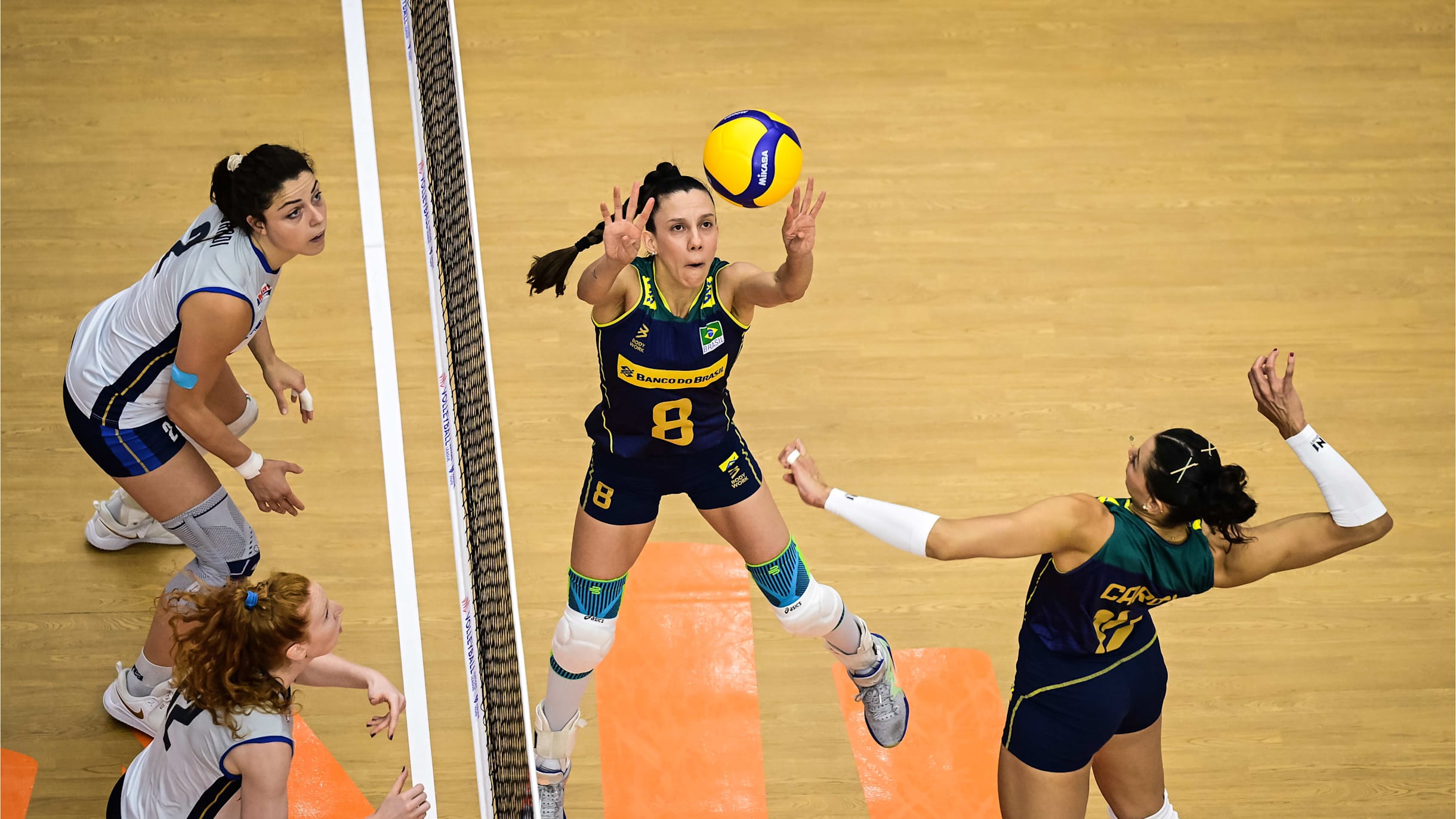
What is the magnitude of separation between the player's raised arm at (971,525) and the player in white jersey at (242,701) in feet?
4.58

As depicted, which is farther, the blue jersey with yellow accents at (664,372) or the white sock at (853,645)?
the white sock at (853,645)

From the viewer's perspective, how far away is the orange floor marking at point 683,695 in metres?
4.93

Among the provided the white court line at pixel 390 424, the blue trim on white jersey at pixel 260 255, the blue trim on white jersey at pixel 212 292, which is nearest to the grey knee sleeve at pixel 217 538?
the white court line at pixel 390 424

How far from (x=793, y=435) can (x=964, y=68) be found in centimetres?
257

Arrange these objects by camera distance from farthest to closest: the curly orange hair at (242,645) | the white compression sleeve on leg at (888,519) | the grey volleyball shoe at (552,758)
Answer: the grey volleyball shoe at (552,758)
the white compression sleeve on leg at (888,519)
the curly orange hair at (242,645)

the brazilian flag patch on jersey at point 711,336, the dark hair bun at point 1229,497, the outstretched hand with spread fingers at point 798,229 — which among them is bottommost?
the dark hair bun at point 1229,497

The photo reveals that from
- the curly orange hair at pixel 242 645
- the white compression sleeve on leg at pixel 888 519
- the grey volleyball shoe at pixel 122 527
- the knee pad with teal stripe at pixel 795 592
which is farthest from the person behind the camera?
the grey volleyball shoe at pixel 122 527

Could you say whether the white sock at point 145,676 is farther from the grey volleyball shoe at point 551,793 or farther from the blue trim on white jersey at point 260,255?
the blue trim on white jersey at point 260,255

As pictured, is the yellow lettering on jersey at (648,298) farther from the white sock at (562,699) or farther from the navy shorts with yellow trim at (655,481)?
the white sock at (562,699)

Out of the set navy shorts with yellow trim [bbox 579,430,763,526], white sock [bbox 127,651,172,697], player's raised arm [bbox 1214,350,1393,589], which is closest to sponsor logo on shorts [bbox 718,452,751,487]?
navy shorts with yellow trim [bbox 579,430,763,526]

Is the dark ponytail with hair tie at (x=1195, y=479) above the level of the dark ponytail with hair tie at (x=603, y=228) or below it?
below

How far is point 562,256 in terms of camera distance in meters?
4.21

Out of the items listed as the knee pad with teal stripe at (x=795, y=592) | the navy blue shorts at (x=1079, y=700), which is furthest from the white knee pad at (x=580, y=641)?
the navy blue shorts at (x=1079, y=700)

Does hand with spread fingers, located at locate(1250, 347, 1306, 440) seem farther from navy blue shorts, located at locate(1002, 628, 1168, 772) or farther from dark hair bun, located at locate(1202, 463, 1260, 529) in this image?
navy blue shorts, located at locate(1002, 628, 1168, 772)
